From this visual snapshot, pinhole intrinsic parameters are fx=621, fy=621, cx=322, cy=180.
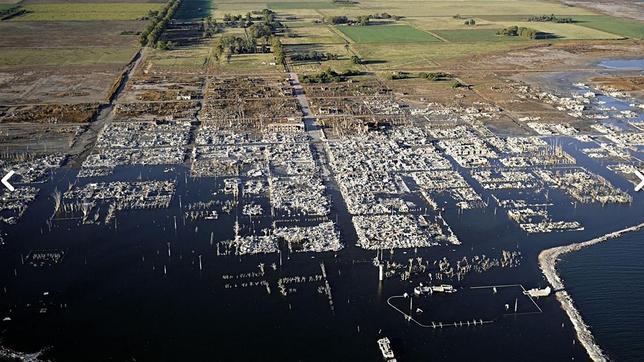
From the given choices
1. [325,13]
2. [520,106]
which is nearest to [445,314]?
[520,106]

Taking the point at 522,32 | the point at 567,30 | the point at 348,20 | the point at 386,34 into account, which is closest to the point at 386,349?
the point at 386,34

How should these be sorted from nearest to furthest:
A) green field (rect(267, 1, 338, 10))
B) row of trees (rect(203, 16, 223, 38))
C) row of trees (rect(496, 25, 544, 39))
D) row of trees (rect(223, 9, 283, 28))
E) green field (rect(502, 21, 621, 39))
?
row of trees (rect(496, 25, 544, 39)) < row of trees (rect(203, 16, 223, 38)) < green field (rect(502, 21, 621, 39)) < row of trees (rect(223, 9, 283, 28)) < green field (rect(267, 1, 338, 10))

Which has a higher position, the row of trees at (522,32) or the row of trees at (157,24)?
the row of trees at (157,24)

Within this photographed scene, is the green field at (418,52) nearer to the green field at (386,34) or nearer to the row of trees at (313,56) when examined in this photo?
the green field at (386,34)

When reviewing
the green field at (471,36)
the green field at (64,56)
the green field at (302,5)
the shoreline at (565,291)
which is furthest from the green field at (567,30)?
the shoreline at (565,291)

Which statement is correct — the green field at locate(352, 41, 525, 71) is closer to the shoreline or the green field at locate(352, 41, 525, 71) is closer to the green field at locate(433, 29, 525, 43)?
the green field at locate(433, 29, 525, 43)
